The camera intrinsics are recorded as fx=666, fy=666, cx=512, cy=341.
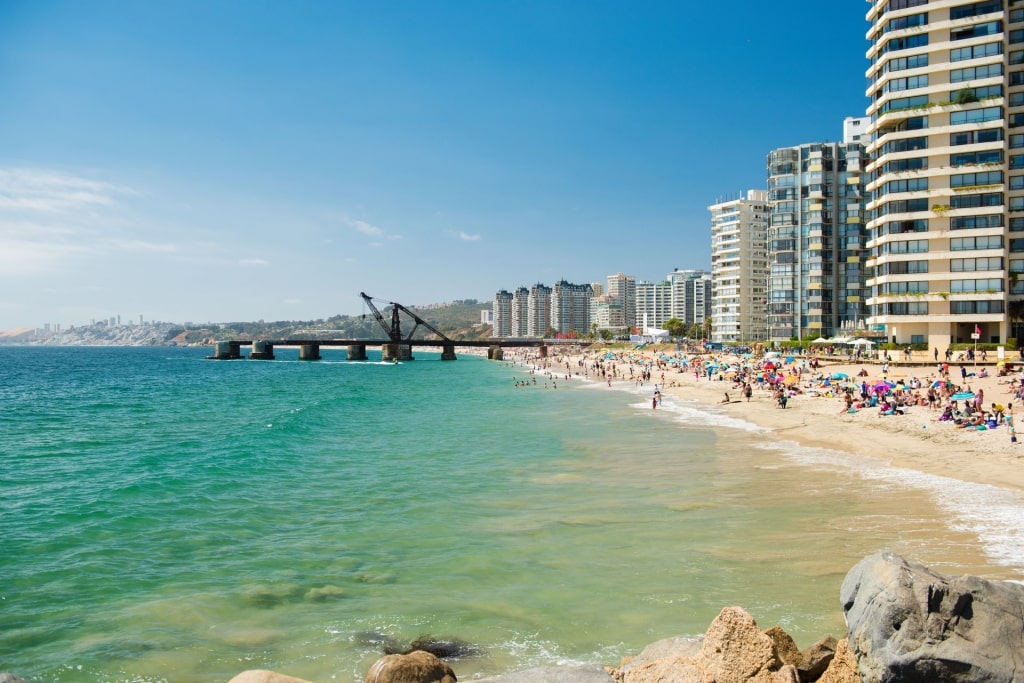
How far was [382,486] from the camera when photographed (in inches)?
948

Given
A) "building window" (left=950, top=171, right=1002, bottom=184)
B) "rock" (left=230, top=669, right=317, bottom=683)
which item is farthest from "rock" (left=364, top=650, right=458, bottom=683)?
"building window" (left=950, top=171, right=1002, bottom=184)

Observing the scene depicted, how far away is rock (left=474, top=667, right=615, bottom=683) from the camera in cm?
720

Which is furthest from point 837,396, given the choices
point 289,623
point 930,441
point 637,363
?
point 637,363

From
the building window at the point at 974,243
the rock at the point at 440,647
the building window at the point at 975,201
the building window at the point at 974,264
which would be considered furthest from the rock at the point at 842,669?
the building window at the point at 975,201

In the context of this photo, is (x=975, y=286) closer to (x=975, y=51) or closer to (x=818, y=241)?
Result: (x=975, y=51)

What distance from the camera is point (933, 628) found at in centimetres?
693

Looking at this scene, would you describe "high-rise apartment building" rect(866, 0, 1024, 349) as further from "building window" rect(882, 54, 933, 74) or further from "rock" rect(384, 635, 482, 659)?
"rock" rect(384, 635, 482, 659)

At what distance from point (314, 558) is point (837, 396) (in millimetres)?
40199

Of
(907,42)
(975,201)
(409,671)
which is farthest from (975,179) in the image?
(409,671)

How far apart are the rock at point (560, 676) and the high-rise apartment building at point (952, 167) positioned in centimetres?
6201

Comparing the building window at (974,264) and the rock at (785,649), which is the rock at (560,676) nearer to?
the rock at (785,649)

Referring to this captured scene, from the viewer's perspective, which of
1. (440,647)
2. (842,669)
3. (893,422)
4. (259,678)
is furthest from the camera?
(893,422)

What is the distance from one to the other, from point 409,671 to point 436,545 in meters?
8.33

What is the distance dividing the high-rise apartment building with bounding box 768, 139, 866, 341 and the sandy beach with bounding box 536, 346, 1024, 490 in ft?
113
